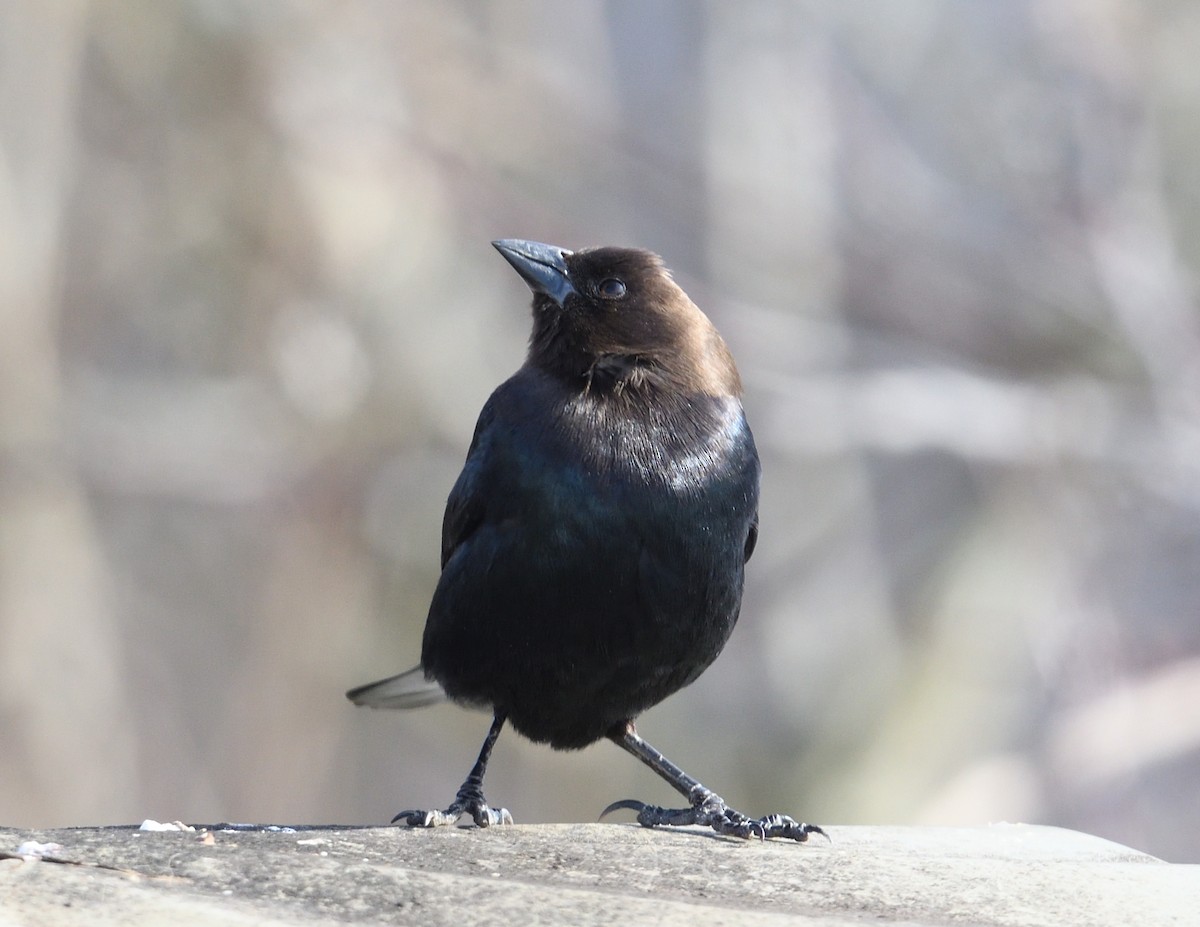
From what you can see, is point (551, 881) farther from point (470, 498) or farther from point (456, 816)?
point (470, 498)

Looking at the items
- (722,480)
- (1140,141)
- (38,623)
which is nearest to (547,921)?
(722,480)

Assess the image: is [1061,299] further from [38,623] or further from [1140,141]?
[38,623]

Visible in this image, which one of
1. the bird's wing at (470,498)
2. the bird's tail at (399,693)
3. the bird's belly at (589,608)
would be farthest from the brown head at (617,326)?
the bird's tail at (399,693)

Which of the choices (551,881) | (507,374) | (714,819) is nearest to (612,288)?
(714,819)

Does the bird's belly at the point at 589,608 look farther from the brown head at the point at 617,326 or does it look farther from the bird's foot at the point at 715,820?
the brown head at the point at 617,326

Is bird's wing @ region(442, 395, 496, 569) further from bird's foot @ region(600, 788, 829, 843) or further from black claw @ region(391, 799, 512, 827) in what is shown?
bird's foot @ region(600, 788, 829, 843)

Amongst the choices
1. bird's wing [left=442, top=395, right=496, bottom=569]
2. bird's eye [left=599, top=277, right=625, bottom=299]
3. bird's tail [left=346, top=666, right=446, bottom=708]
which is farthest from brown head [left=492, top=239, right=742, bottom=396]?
bird's tail [left=346, top=666, right=446, bottom=708]
